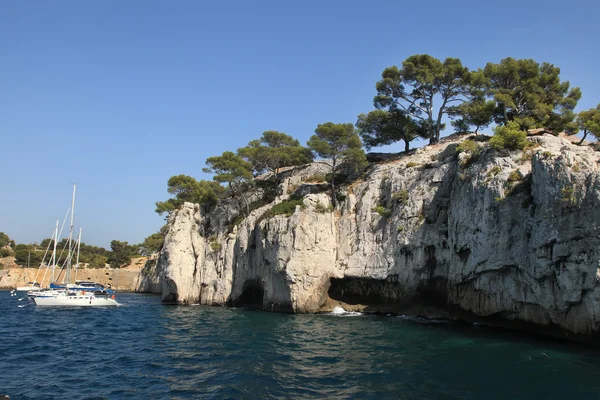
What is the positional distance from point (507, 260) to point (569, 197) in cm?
550

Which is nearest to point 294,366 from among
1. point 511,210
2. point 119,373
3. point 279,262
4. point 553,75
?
point 119,373

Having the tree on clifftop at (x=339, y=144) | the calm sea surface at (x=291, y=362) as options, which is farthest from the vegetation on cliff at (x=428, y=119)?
the calm sea surface at (x=291, y=362)

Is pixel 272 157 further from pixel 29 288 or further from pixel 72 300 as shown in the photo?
pixel 29 288

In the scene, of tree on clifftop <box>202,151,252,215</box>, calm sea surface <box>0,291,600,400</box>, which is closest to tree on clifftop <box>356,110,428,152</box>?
tree on clifftop <box>202,151,252,215</box>

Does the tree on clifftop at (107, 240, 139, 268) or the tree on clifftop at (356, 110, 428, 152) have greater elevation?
the tree on clifftop at (356, 110, 428, 152)

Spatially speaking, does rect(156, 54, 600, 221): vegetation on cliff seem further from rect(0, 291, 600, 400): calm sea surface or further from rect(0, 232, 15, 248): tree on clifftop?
rect(0, 232, 15, 248): tree on clifftop

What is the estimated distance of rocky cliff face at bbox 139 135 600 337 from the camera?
21.2m

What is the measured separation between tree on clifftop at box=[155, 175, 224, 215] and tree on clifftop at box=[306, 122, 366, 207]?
15704 mm

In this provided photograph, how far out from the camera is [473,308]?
27.5m

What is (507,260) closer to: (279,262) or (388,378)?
(388,378)

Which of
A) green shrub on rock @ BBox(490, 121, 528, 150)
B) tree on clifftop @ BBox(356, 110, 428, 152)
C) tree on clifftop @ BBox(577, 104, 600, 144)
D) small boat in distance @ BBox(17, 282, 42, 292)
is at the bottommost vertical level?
small boat in distance @ BBox(17, 282, 42, 292)

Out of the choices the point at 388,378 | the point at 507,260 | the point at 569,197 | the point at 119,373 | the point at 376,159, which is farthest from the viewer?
the point at 376,159

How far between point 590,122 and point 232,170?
36.7m

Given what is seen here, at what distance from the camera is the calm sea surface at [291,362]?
46.1 feet
